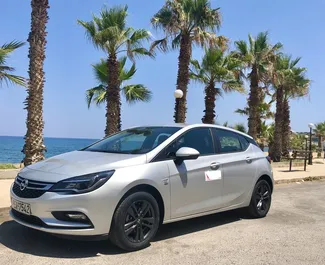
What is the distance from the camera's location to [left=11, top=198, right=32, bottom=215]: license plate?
466 cm

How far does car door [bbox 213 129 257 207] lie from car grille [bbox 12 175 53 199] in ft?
9.01

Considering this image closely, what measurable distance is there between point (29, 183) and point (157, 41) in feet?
49.8

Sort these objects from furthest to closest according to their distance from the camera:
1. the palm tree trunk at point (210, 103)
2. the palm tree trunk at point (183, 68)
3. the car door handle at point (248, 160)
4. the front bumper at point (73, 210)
Result: the palm tree trunk at point (210, 103)
the palm tree trunk at point (183, 68)
the car door handle at point (248, 160)
the front bumper at point (73, 210)

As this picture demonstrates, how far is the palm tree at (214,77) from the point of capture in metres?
20.9

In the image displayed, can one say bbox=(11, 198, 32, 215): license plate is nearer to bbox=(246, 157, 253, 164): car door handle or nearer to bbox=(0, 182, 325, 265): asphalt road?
bbox=(0, 182, 325, 265): asphalt road

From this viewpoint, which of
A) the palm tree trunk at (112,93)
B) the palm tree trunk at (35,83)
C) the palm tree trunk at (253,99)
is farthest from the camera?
the palm tree trunk at (253,99)

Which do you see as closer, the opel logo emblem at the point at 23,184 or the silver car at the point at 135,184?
the silver car at the point at 135,184

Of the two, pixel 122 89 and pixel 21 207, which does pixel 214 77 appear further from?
pixel 21 207

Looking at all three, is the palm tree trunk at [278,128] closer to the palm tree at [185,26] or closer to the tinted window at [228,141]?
the palm tree at [185,26]

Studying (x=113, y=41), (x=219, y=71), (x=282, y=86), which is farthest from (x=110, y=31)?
(x=282, y=86)

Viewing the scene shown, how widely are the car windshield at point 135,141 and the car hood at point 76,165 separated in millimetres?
296

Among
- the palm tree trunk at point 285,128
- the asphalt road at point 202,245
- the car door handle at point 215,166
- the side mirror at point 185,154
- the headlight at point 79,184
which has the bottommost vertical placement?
the asphalt road at point 202,245

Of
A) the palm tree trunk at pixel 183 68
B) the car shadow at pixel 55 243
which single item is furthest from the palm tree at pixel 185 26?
the car shadow at pixel 55 243

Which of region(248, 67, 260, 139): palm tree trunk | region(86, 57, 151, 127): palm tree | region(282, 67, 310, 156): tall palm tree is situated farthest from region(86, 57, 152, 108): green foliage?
region(282, 67, 310, 156): tall palm tree
